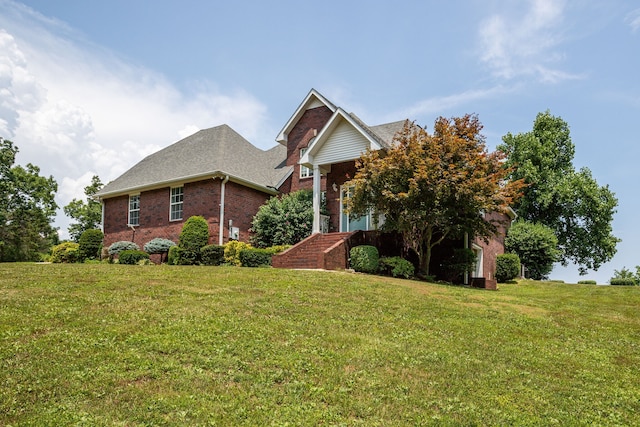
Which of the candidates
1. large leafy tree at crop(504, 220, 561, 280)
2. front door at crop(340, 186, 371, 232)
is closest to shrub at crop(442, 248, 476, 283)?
front door at crop(340, 186, 371, 232)

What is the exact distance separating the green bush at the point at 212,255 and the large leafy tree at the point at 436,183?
6.15m

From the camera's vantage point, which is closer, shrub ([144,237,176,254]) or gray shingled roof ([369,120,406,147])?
shrub ([144,237,176,254])

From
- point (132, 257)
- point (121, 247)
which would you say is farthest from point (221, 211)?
point (121, 247)

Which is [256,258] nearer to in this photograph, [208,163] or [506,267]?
[208,163]

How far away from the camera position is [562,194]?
37.3m

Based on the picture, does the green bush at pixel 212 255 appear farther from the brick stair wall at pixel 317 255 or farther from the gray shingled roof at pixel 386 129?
the gray shingled roof at pixel 386 129

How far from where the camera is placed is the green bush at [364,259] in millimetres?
17078

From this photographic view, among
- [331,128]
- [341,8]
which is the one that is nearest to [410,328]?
[341,8]

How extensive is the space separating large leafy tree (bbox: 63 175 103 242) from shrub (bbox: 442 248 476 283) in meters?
36.5

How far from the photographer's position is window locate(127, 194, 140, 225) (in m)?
25.1

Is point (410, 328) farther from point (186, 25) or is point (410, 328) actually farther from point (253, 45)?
point (186, 25)

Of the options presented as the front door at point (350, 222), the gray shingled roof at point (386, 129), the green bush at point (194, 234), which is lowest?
the green bush at point (194, 234)

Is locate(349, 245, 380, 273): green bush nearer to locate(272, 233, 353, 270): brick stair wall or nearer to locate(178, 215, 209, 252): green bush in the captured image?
locate(272, 233, 353, 270): brick stair wall

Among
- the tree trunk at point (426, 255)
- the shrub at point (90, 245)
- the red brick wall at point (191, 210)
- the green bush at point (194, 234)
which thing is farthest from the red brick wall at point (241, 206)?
the tree trunk at point (426, 255)
